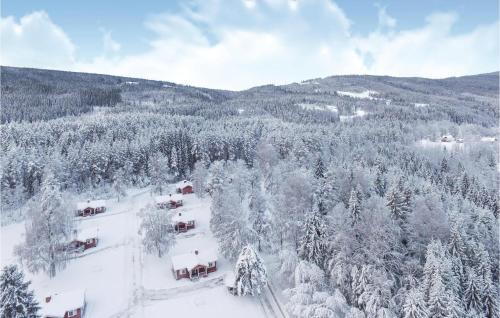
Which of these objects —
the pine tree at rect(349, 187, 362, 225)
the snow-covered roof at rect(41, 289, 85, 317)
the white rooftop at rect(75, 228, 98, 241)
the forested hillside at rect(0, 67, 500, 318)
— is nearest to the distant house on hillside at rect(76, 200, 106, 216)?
the forested hillside at rect(0, 67, 500, 318)

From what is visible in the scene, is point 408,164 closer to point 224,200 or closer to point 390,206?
point 390,206

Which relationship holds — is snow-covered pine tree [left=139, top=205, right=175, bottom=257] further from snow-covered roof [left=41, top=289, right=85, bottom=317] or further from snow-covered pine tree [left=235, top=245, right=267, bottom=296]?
snow-covered pine tree [left=235, top=245, right=267, bottom=296]

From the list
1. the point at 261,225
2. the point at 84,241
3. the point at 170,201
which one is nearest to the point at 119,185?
the point at 170,201

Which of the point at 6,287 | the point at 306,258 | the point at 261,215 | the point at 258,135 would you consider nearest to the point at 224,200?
the point at 261,215

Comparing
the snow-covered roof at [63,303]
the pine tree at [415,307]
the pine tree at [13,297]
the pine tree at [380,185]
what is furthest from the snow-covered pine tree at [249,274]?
the pine tree at [380,185]

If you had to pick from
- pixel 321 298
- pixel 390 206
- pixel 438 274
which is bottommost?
pixel 321 298

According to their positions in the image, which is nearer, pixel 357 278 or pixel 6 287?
pixel 6 287
